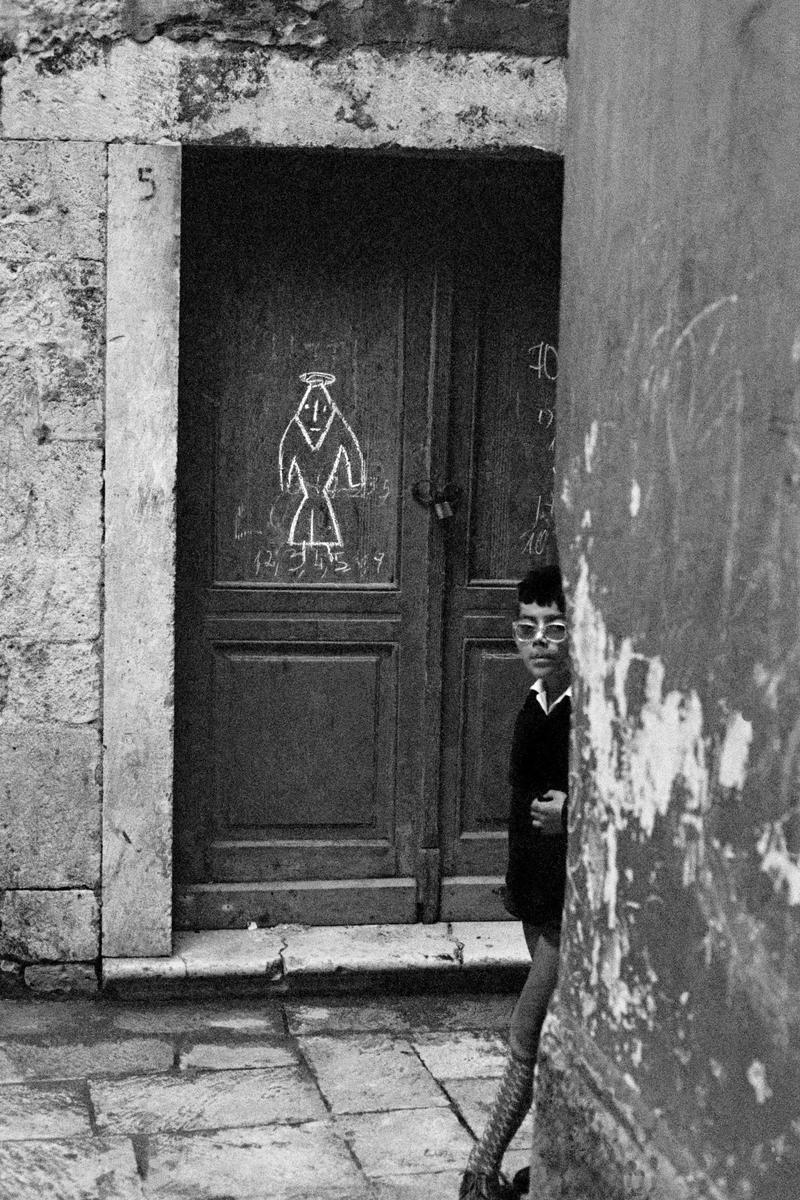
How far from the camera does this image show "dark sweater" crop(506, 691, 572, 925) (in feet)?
11.0

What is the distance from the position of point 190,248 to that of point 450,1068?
2.61m

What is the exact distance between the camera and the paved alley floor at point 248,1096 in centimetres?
370

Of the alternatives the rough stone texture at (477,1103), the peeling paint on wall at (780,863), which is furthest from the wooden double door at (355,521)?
the peeling paint on wall at (780,863)

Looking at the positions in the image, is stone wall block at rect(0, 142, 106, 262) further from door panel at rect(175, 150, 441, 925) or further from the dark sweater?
the dark sweater

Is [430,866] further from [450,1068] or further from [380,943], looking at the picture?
[450,1068]

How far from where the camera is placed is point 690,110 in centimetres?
209

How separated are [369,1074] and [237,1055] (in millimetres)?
393

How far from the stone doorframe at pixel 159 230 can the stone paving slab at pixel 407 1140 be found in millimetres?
1145

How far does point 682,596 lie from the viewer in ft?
6.95

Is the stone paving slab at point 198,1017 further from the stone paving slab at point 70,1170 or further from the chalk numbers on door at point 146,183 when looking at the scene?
the chalk numbers on door at point 146,183

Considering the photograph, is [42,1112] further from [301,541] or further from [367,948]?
[301,541]

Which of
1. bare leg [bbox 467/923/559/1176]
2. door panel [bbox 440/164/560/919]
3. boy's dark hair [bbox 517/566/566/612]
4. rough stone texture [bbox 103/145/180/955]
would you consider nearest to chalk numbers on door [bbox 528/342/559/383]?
door panel [bbox 440/164/560/919]

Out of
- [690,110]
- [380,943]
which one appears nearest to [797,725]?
[690,110]

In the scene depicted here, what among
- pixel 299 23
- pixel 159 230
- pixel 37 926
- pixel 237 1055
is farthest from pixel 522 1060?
pixel 299 23
